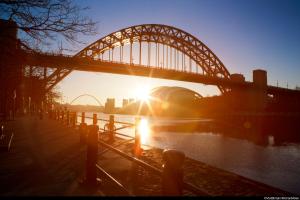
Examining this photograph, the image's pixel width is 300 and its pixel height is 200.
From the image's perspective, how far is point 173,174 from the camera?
3096mm

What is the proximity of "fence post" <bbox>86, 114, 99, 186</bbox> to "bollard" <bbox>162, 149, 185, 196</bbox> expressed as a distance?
3.14 meters

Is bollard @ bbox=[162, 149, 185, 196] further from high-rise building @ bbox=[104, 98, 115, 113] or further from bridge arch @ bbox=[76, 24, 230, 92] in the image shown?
high-rise building @ bbox=[104, 98, 115, 113]

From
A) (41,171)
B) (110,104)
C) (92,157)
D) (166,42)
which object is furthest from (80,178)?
(110,104)

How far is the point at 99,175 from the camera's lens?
7.07 meters

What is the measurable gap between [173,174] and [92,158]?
10.9 feet

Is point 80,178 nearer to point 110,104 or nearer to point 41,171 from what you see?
point 41,171

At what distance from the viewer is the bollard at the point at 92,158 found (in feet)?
19.7

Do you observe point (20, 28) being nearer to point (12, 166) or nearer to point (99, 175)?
point (12, 166)

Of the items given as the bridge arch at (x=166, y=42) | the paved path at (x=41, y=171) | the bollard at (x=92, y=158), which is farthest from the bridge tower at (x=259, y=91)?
the bollard at (x=92, y=158)

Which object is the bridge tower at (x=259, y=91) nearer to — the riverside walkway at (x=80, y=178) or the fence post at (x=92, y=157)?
the riverside walkway at (x=80, y=178)

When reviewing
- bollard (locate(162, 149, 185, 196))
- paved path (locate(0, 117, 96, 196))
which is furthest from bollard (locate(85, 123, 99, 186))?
bollard (locate(162, 149, 185, 196))

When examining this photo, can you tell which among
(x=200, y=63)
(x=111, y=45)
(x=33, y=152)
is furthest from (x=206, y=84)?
(x=33, y=152)

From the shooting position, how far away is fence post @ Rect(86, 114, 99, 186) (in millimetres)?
5996

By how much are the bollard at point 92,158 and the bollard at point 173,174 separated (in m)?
3.14
